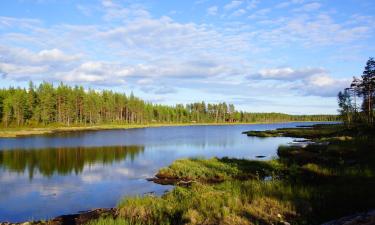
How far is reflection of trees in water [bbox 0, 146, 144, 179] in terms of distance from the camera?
128 ft

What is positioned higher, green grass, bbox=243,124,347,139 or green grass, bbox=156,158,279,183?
green grass, bbox=243,124,347,139

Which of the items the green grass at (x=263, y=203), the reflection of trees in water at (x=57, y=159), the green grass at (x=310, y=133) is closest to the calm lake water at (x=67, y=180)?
the reflection of trees in water at (x=57, y=159)

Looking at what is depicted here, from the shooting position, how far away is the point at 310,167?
2869 centimetres

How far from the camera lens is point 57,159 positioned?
47.1 m

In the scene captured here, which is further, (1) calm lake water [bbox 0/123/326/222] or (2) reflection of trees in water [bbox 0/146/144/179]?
(2) reflection of trees in water [bbox 0/146/144/179]

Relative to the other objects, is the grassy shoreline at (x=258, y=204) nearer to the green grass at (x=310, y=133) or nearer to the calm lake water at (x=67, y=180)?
the calm lake water at (x=67, y=180)

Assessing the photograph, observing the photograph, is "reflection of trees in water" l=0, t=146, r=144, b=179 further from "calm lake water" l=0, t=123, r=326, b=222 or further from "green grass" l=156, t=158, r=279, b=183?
"green grass" l=156, t=158, r=279, b=183

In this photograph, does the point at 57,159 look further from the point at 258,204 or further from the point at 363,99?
the point at 363,99

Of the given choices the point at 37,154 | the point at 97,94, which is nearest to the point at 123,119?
the point at 97,94

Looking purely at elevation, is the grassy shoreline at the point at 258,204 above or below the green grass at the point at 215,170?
above

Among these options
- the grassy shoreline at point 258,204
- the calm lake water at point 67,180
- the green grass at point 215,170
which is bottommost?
the calm lake water at point 67,180

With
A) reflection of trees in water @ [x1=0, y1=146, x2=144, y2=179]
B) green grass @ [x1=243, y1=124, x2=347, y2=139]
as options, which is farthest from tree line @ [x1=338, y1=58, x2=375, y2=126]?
reflection of trees in water @ [x1=0, y1=146, x2=144, y2=179]

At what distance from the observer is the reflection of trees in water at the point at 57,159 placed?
128 feet

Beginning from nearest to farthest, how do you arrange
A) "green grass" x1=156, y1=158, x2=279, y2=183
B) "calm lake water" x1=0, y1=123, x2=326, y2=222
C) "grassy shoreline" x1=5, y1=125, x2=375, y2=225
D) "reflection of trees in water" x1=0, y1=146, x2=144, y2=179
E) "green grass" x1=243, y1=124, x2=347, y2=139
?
"grassy shoreline" x1=5, y1=125, x2=375, y2=225 < "calm lake water" x1=0, y1=123, x2=326, y2=222 < "green grass" x1=156, y1=158, x2=279, y2=183 < "reflection of trees in water" x1=0, y1=146, x2=144, y2=179 < "green grass" x1=243, y1=124, x2=347, y2=139
